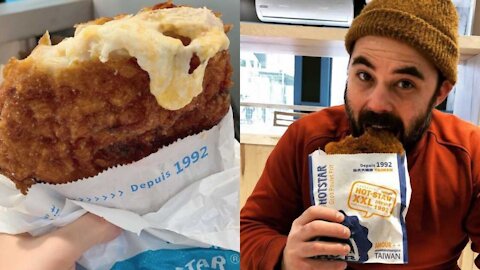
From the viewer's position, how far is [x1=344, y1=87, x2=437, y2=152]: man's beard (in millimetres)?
777

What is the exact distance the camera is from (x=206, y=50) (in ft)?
1.94

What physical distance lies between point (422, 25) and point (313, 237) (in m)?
0.35

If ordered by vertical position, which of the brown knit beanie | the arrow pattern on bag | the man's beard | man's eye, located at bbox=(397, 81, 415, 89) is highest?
the brown knit beanie

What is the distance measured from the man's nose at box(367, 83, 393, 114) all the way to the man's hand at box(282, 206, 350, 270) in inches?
6.8

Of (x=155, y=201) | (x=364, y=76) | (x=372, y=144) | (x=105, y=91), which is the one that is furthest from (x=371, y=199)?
(x=105, y=91)

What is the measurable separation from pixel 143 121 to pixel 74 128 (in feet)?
0.27

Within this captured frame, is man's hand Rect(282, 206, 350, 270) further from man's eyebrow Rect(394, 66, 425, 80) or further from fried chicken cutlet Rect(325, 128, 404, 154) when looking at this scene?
man's eyebrow Rect(394, 66, 425, 80)

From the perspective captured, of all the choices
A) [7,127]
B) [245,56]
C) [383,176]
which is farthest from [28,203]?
[383,176]

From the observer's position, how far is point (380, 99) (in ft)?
2.51

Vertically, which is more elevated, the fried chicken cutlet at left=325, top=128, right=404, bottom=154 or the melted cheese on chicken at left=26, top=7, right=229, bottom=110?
the melted cheese on chicken at left=26, top=7, right=229, bottom=110

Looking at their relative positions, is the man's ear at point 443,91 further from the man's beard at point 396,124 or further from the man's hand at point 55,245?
the man's hand at point 55,245

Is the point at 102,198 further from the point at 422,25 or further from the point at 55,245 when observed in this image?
the point at 422,25

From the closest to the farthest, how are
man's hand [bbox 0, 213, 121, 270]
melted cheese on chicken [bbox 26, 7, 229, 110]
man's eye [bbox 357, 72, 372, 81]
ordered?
melted cheese on chicken [bbox 26, 7, 229, 110]
man's hand [bbox 0, 213, 121, 270]
man's eye [bbox 357, 72, 372, 81]

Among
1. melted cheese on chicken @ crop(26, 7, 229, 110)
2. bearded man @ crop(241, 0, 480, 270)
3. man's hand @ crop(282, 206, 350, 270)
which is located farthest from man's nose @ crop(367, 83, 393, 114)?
melted cheese on chicken @ crop(26, 7, 229, 110)
